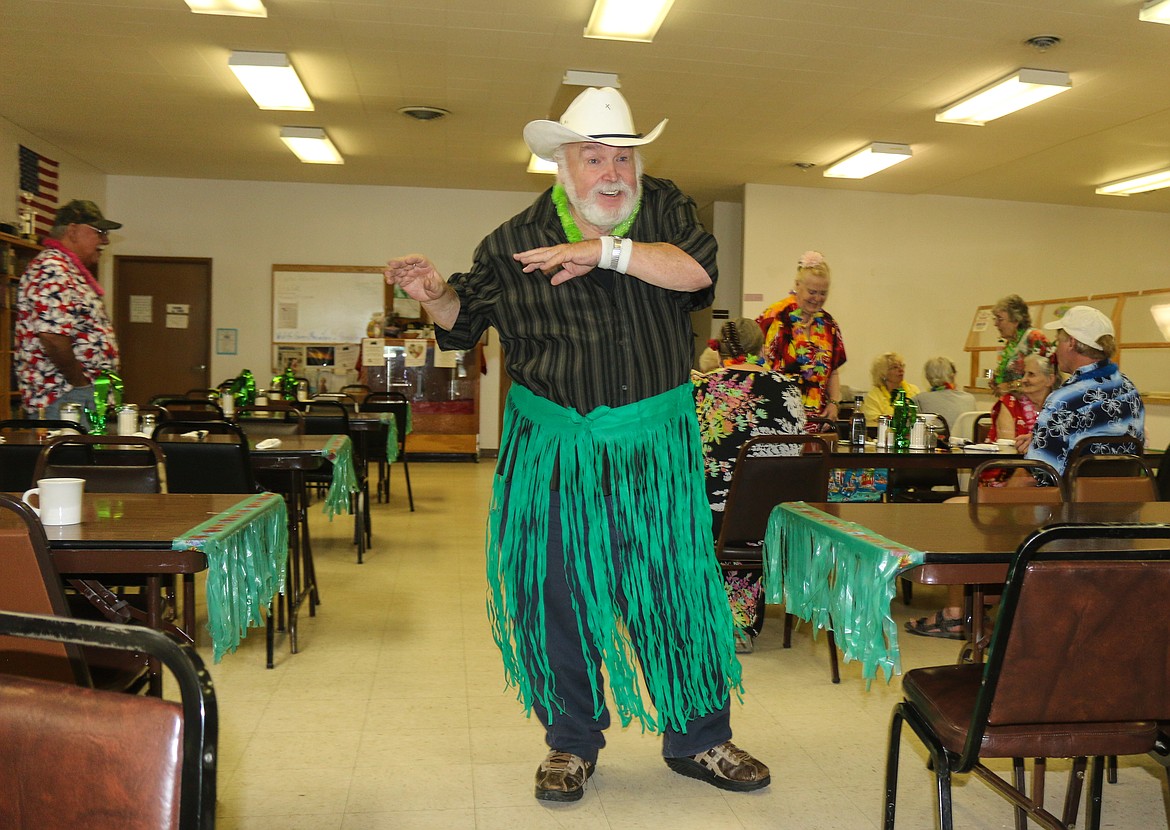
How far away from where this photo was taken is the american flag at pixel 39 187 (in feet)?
26.8

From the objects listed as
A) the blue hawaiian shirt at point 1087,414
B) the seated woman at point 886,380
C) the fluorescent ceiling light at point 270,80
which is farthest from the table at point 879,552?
the fluorescent ceiling light at point 270,80

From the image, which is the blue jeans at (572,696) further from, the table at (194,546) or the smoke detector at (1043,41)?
the smoke detector at (1043,41)

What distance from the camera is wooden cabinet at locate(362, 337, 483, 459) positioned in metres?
9.87

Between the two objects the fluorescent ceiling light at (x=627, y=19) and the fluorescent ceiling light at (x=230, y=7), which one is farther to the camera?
the fluorescent ceiling light at (x=230, y=7)

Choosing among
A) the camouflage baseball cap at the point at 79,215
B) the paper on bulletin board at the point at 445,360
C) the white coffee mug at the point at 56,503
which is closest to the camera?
the white coffee mug at the point at 56,503

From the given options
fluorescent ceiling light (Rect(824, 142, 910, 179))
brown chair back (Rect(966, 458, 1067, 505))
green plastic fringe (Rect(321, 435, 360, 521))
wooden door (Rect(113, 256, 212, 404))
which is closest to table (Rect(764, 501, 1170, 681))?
brown chair back (Rect(966, 458, 1067, 505))

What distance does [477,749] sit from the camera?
261 centimetres

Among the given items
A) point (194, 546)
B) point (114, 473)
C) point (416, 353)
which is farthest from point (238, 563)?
point (416, 353)

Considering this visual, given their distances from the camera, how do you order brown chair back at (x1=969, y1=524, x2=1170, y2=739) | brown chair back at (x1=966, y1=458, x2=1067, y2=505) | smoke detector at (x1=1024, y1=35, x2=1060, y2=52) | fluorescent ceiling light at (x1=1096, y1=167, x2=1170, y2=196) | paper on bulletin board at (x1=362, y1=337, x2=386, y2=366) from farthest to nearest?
1. paper on bulletin board at (x1=362, y1=337, x2=386, y2=366)
2. fluorescent ceiling light at (x1=1096, y1=167, x2=1170, y2=196)
3. smoke detector at (x1=1024, y1=35, x2=1060, y2=52)
4. brown chair back at (x1=966, y1=458, x2=1067, y2=505)
5. brown chair back at (x1=969, y1=524, x2=1170, y2=739)

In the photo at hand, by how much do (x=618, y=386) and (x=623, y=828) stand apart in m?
0.97

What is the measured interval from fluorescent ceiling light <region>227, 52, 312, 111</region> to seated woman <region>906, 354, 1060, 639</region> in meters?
4.72

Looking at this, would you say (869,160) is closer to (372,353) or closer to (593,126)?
(372,353)

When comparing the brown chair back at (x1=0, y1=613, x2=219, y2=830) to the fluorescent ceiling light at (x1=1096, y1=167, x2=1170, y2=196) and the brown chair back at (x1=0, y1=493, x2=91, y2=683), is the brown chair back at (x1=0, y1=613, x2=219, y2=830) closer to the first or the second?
the brown chair back at (x1=0, y1=493, x2=91, y2=683)

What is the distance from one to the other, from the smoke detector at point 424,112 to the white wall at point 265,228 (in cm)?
288
